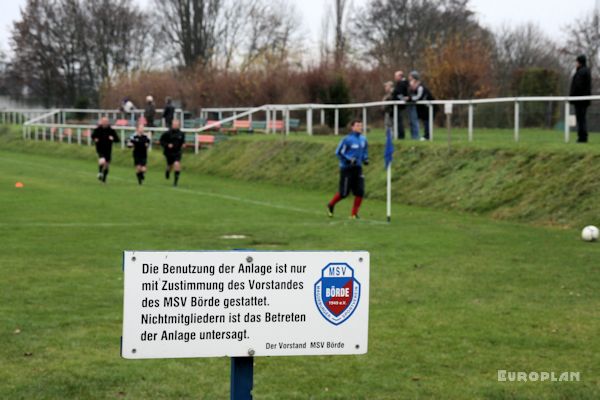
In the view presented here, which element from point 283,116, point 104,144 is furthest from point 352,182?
point 283,116

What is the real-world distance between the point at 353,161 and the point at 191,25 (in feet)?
168

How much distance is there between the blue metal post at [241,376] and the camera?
16.2 ft

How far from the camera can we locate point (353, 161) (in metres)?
20.4

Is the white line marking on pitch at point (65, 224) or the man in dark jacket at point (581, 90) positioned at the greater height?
the man in dark jacket at point (581, 90)

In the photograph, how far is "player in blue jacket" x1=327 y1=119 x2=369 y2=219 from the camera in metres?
20.4

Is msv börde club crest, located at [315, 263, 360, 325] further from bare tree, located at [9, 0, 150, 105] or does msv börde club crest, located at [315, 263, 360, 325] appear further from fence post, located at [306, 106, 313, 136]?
bare tree, located at [9, 0, 150, 105]

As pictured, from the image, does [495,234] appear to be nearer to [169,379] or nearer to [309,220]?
[309,220]

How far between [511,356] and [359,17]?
55.4m

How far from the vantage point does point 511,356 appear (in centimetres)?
866

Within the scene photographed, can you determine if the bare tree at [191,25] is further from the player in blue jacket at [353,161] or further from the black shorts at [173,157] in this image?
the player in blue jacket at [353,161]

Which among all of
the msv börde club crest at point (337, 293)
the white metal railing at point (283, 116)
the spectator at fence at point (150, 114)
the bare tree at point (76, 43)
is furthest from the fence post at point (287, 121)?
the bare tree at point (76, 43)

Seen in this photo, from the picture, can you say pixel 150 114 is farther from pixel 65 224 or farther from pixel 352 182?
pixel 65 224

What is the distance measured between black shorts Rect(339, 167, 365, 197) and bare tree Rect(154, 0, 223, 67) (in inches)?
1920

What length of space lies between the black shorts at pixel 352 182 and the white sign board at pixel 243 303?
15649 mm
